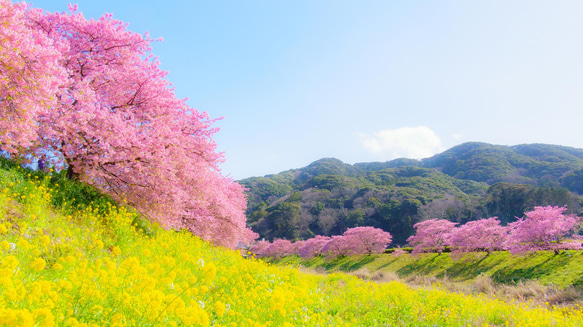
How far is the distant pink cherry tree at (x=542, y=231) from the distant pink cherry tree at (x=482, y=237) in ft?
6.14

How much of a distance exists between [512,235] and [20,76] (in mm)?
27781

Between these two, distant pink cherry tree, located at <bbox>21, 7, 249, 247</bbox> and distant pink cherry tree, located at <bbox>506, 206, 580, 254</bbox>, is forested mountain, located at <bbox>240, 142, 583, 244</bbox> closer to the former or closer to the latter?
distant pink cherry tree, located at <bbox>506, 206, 580, 254</bbox>

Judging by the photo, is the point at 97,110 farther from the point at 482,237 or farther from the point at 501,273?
the point at 482,237

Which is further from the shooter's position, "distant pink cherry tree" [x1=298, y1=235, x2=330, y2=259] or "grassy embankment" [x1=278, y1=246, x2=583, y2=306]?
"distant pink cherry tree" [x1=298, y1=235, x2=330, y2=259]

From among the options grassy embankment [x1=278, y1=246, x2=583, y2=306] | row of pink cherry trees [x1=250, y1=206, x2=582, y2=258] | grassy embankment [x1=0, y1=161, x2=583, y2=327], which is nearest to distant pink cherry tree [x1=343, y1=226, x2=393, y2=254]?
row of pink cherry trees [x1=250, y1=206, x2=582, y2=258]

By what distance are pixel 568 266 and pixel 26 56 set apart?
25.9 m

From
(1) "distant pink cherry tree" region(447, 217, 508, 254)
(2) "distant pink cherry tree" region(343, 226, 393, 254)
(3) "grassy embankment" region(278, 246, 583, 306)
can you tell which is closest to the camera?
(3) "grassy embankment" region(278, 246, 583, 306)

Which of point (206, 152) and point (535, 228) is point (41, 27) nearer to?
point (206, 152)

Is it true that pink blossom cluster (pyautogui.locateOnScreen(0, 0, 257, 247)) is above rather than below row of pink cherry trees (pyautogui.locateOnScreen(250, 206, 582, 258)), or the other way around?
above

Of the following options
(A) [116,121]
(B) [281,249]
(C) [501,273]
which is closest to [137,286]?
(A) [116,121]

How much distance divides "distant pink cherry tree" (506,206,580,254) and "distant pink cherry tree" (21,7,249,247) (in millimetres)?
22384

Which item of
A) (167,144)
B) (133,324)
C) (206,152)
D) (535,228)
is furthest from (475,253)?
(133,324)

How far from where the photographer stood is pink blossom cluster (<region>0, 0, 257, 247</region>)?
5.73 metres

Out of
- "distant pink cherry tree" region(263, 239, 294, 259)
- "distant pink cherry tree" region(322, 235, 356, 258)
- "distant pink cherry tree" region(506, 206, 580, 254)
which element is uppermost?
"distant pink cherry tree" region(506, 206, 580, 254)
